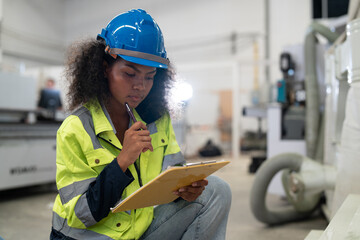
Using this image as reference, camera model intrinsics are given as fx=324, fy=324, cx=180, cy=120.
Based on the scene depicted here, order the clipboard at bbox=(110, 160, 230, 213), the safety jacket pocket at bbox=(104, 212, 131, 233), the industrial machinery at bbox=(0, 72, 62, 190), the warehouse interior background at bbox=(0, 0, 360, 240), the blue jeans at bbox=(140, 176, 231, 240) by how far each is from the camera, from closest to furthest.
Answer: the clipboard at bbox=(110, 160, 230, 213) → the safety jacket pocket at bbox=(104, 212, 131, 233) → the blue jeans at bbox=(140, 176, 231, 240) → the warehouse interior background at bbox=(0, 0, 360, 240) → the industrial machinery at bbox=(0, 72, 62, 190)

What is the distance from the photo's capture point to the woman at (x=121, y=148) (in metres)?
0.85

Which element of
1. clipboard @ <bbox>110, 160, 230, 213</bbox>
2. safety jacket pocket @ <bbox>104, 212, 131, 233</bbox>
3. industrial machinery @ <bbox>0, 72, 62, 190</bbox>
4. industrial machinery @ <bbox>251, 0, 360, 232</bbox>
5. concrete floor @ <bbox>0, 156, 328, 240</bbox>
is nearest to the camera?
clipboard @ <bbox>110, 160, 230, 213</bbox>

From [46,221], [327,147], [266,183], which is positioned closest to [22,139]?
[46,221]

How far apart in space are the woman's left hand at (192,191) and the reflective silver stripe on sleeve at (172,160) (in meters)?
0.10

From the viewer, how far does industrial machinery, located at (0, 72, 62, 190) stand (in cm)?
276

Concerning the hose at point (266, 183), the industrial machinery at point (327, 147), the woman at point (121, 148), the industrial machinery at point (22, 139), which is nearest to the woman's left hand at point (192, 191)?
the woman at point (121, 148)

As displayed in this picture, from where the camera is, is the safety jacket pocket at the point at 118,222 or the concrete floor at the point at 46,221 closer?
the safety jacket pocket at the point at 118,222

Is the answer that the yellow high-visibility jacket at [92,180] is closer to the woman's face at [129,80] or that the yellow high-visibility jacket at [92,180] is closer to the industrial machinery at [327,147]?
the woman's face at [129,80]

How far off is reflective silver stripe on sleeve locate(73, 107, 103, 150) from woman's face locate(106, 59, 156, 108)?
105mm

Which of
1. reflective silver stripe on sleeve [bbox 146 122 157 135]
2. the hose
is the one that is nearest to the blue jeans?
reflective silver stripe on sleeve [bbox 146 122 157 135]

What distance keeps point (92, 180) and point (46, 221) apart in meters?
1.58

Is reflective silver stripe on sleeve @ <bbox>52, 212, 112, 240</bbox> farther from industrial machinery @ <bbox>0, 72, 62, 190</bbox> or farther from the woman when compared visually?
industrial machinery @ <bbox>0, 72, 62, 190</bbox>

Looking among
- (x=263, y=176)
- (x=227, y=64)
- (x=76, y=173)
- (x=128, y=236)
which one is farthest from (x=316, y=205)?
(x=227, y=64)

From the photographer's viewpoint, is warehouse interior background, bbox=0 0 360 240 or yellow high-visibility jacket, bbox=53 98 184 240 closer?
yellow high-visibility jacket, bbox=53 98 184 240
